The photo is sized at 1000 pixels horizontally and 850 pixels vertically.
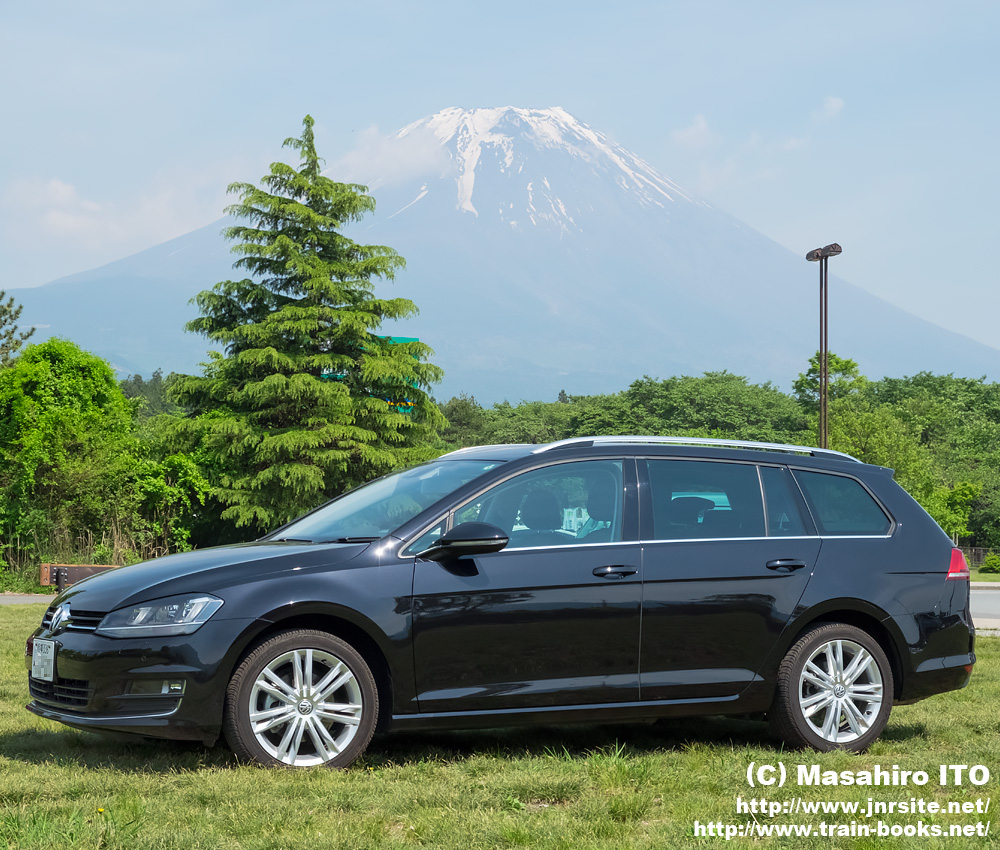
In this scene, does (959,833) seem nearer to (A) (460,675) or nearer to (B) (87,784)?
(A) (460,675)

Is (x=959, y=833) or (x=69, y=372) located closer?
(x=959, y=833)

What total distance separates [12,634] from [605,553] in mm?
9311

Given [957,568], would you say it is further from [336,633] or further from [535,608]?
[336,633]

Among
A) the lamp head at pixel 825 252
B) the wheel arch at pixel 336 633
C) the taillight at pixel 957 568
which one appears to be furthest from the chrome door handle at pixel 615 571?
the lamp head at pixel 825 252

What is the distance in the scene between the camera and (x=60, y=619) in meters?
5.77

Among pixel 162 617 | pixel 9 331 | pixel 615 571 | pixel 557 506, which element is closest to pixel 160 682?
pixel 162 617

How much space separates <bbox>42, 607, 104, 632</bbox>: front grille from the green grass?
67cm

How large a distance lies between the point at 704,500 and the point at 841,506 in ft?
3.14

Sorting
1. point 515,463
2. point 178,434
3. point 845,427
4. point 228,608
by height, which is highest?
point 845,427

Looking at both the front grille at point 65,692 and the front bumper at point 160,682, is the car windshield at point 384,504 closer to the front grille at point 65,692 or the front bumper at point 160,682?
the front bumper at point 160,682

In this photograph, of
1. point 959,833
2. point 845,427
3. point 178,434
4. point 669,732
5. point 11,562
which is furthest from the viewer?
point 845,427

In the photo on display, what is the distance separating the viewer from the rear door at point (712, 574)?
6.10 metres

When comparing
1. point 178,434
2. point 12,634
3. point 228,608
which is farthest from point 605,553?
point 178,434

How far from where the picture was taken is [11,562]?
2770 cm
